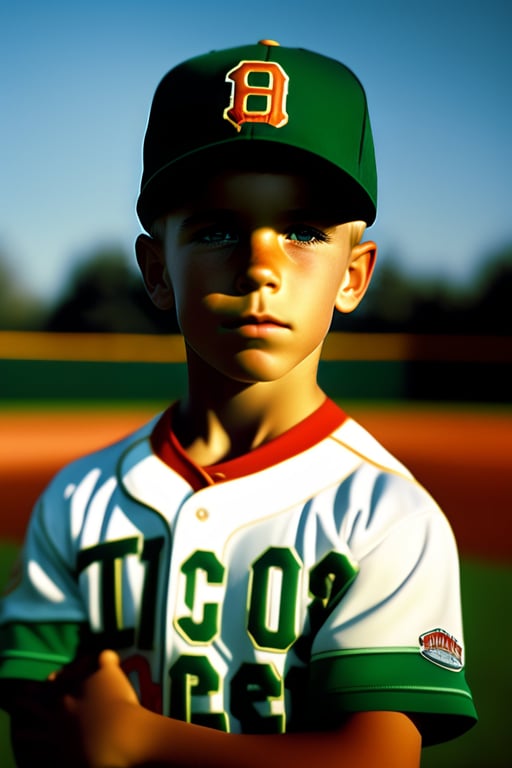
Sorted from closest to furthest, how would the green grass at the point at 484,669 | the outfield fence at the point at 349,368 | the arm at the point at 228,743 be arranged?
the arm at the point at 228,743
the green grass at the point at 484,669
the outfield fence at the point at 349,368

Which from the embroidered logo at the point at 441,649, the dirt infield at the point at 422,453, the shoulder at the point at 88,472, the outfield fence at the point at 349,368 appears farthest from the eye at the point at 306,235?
the outfield fence at the point at 349,368

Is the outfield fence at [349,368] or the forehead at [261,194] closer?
the forehead at [261,194]

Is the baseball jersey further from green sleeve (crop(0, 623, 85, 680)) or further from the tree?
the tree

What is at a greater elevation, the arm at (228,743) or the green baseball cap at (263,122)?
the green baseball cap at (263,122)

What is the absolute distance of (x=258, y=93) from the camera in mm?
1019

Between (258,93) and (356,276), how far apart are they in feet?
0.91

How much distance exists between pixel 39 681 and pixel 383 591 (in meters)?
0.45

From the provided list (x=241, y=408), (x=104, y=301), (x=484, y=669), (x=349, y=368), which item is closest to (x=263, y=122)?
(x=241, y=408)

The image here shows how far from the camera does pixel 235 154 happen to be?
1005 millimetres

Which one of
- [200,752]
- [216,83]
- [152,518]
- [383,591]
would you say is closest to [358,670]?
[383,591]

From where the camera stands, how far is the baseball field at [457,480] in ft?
7.84

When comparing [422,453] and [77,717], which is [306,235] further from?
[422,453]

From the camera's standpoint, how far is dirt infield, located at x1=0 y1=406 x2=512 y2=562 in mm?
5337

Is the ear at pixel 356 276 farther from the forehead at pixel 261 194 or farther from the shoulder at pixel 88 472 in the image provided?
the shoulder at pixel 88 472
